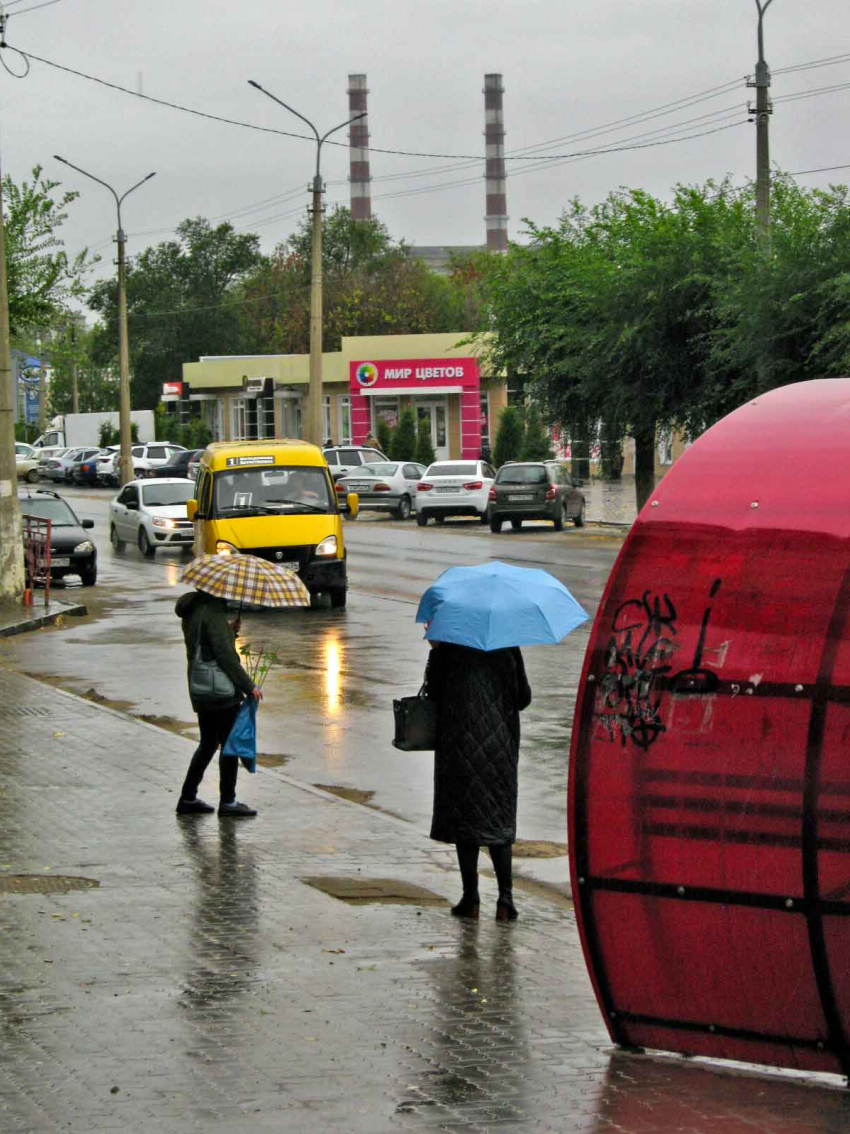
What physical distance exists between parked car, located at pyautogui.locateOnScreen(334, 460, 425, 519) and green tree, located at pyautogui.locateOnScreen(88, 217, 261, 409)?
64.3 m

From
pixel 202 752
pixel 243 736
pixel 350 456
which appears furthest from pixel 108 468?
pixel 243 736

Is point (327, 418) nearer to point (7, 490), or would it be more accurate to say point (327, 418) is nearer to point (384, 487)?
point (384, 487)

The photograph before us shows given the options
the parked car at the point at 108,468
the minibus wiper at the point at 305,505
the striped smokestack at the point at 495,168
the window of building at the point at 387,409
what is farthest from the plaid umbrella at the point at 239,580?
the striped smokestack at the point at 495,168

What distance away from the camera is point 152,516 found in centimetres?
3475

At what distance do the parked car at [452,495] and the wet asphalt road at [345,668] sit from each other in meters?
9.60

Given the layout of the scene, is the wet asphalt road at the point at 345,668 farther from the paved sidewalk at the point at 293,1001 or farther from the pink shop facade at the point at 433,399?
the pink shop facade at the point at 433,399

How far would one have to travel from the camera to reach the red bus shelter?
4887 millimetres

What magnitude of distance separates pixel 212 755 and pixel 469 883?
274 cm

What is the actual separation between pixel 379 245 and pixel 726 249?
79.9m

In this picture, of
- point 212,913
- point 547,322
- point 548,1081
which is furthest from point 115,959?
point 547,322

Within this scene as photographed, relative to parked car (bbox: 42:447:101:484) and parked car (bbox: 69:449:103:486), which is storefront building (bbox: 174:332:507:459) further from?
parked car (bbox: 42:447:101:484)

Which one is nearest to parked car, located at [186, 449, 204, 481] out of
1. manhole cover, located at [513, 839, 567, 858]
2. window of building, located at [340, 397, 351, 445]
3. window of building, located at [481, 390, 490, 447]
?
window of building, located at [340, 397, 351, 445]

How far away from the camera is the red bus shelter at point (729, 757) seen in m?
4.89

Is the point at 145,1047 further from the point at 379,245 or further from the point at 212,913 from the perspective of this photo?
the point at 379,245
